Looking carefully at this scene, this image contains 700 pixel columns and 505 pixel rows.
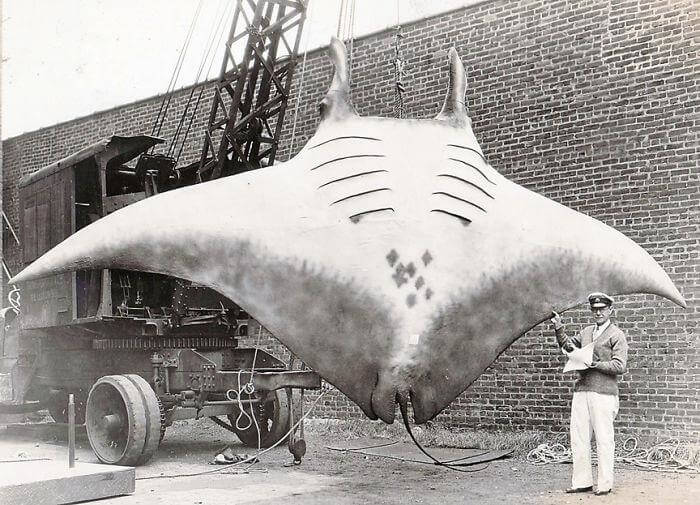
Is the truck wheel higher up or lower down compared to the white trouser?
lower down

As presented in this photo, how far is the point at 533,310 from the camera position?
216 cm

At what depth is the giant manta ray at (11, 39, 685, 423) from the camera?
198 centimetres

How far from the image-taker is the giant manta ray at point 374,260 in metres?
1.98

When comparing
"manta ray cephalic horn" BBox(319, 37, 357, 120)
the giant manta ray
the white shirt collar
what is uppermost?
"manta ray cephalic horn" BBox(319, 37, 357, 120)

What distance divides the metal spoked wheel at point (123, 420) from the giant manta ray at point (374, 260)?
5765 millimetres

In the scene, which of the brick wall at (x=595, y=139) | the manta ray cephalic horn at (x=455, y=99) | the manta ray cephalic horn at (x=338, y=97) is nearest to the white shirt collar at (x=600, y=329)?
the brick wall at (x=595, y=139)

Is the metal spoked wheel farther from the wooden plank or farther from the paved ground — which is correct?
the wooden plank

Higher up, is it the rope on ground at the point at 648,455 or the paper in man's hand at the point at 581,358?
the paper in man's hand at the point at 581,358

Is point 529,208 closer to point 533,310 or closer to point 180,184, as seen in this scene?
point 533,310

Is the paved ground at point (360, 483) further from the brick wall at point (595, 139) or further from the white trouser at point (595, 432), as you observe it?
the brick wall at point (595, 139)

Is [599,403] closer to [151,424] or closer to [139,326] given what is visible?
[151,424]

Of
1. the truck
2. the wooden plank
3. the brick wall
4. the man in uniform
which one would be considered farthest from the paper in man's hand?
the wooden plank

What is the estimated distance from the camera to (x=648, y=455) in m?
7.32

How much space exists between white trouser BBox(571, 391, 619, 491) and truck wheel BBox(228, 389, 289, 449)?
11.2ft
